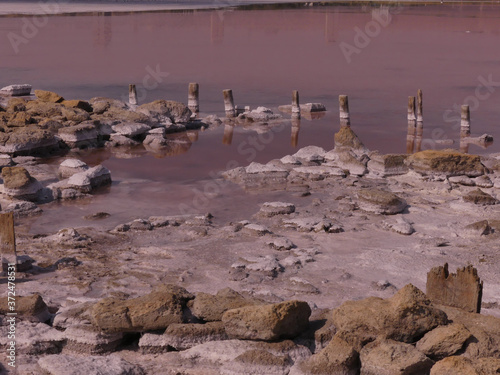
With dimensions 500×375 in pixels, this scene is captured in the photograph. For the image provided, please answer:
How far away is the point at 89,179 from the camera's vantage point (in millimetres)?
15070

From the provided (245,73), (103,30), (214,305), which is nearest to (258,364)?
(214,305)

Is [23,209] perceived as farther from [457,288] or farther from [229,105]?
[229,105]

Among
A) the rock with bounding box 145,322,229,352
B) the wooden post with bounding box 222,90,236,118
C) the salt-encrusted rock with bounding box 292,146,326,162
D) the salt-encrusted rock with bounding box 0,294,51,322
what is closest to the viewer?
the rock with bounding box 145,322,229,352

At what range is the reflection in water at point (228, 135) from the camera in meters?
20.4

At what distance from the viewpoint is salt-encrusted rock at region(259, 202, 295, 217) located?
13.3 metres

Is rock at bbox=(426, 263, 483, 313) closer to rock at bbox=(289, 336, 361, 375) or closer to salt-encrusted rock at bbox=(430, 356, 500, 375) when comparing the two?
salt-encrusted rock at bbox=(430, 356, 500, 375)

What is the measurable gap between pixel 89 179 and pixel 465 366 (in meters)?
10.4

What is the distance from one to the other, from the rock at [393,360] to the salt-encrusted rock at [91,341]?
2.74m

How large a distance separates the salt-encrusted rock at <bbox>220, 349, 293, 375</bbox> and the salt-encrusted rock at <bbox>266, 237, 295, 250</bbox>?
13.9ft

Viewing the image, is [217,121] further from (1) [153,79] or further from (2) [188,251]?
(2) [188,251]

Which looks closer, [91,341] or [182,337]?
[182,337]

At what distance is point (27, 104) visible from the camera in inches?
834

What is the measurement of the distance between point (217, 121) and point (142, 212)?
946cm

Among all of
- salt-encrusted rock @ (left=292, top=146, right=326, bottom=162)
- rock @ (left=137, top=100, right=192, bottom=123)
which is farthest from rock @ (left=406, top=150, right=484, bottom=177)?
rock @ (left=137, top=100, right=192, bottom=123)
